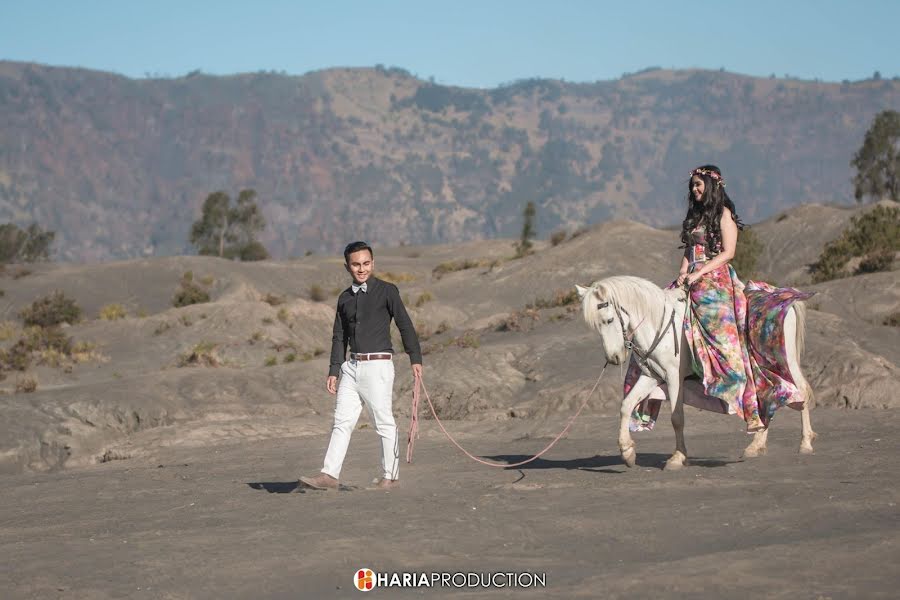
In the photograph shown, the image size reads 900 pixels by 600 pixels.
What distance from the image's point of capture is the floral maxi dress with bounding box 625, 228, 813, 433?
37.4ft

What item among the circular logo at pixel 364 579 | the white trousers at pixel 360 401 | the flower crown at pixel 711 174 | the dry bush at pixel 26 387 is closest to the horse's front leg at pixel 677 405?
the flower crown at pixel 711 174

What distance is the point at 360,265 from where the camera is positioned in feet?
34.9

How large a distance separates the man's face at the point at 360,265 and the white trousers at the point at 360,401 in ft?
2.40

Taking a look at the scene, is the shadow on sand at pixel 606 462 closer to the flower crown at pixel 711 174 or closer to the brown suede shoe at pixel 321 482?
the brown suede shoe at pixel 321 482

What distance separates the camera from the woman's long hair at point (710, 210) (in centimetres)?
1148

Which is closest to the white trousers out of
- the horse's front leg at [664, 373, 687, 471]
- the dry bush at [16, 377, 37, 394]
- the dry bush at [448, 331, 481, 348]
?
the horse's front leg at [664, 373, 687, 471]

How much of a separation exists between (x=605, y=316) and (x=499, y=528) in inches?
113

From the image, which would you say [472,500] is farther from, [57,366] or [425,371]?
[57,366]

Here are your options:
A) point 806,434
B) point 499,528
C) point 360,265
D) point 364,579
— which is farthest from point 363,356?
point 806,434

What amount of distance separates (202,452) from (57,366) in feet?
52.2

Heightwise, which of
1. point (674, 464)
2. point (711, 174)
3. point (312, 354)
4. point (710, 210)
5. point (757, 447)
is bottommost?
point (312, 354)

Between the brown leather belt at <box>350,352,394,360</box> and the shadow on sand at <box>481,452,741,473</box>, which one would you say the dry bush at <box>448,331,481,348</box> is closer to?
the shadow on sand at <box>481,452,741,473</box>

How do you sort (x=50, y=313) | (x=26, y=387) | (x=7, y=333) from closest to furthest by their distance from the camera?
1. (x=26, y=387)
2. (x=7, y=333)
3. (x=50, y=313)

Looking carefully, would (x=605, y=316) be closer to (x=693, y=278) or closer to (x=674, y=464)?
(x=693, y=278)
